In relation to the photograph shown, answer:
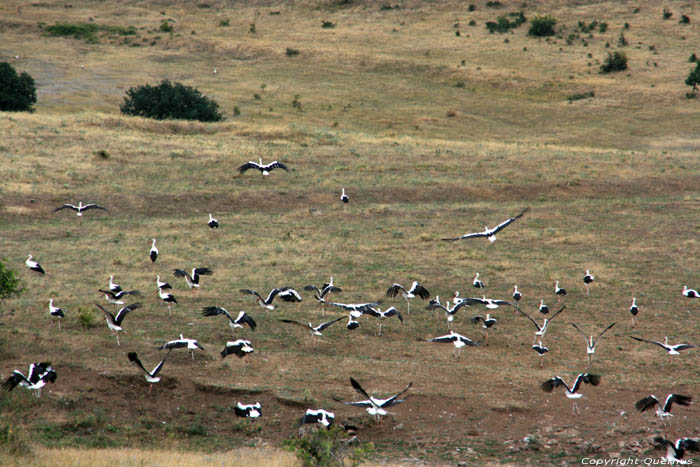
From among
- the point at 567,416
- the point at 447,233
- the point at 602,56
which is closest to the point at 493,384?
the point at 567,416

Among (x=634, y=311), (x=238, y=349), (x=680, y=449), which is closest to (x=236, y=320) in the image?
(x=238, y=349)

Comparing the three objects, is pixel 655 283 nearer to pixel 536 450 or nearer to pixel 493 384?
pixel 493 384

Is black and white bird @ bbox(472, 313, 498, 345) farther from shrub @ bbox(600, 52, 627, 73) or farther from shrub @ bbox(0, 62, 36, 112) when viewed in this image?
shrub @ bbox(600, 52, 627, 73)

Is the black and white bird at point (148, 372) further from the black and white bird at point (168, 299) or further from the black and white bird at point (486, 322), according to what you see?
the black and white bird at point (486, 322)

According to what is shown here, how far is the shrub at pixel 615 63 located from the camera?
67938 millimetres

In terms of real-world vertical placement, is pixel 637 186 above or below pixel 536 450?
below

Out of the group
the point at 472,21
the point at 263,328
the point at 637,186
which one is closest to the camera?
the point at 263,328

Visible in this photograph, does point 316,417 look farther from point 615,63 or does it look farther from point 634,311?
point 615,63

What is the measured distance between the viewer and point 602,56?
71.9 m

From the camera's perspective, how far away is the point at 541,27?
79.8 metres

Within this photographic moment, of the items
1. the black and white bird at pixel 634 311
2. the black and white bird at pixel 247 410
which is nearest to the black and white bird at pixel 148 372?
the black and white bird at pixel 247 410

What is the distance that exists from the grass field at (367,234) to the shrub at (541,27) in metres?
3.05

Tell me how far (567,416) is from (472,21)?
2974 inches

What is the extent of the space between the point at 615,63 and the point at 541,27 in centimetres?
1338
